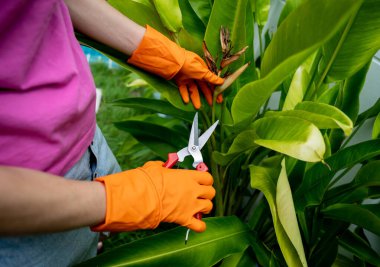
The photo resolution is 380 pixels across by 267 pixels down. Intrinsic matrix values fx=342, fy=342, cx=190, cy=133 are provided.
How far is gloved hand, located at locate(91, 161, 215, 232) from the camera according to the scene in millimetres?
562

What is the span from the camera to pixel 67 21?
0.60 meters

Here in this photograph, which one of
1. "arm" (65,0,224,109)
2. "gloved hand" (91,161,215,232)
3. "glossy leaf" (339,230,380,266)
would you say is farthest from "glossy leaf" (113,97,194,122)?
"glossy leaf" (339,230,380,266)

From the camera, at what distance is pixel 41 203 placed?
45cm

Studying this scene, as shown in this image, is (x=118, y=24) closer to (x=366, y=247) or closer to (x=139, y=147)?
(x=139, y=147)

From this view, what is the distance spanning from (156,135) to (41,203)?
0.58 meters

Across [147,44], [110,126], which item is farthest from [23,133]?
[110,126]

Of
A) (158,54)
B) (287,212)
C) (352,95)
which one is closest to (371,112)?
(352,95)

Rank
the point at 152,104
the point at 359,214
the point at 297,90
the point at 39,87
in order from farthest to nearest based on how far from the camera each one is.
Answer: the point at 152,104, the point at 297,90, the point at 359,214, the point at 39,87

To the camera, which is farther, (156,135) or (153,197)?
(156,135)

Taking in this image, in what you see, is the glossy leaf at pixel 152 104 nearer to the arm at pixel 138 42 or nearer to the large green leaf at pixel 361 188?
the arm at pixel 138 42

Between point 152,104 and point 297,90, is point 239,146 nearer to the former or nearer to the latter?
point 297,90

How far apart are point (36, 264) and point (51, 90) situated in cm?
31

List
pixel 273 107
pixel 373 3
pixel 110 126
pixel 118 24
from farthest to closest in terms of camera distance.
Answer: pixel 110 126, pixel 273 107, pixel 118 24, pixel 373 3

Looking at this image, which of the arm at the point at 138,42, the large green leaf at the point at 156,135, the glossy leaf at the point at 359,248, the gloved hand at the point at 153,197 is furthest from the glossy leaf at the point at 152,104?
the glossy leaf at the point at 359,248
